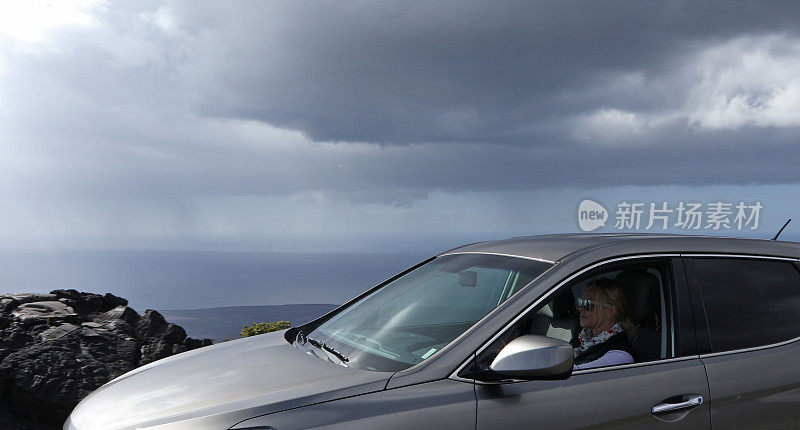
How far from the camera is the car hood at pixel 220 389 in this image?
243 cm

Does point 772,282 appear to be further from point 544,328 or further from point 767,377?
point 544,328

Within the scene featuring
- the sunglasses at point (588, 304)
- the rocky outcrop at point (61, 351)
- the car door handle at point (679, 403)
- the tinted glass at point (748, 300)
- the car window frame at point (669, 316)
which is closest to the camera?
the car window frame at point (669, 316)

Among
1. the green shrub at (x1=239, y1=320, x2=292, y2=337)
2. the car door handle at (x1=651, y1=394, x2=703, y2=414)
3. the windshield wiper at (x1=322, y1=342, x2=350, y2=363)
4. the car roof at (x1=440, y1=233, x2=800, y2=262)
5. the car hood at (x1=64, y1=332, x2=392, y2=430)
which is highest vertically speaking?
the car roof at (x1=440, y1=233, x2=800, y2=262)

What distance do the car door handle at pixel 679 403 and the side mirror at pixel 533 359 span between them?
0.55 metres

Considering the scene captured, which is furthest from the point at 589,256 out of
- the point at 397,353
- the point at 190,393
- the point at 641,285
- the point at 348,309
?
the point at 190,393

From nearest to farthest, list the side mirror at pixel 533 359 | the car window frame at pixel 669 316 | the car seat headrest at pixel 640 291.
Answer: the side mirror at pixel 533 359 → the car window frame at pixel 669 316 → the car seat headrest at pixel 640 291

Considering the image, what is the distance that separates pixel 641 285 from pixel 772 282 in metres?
0.70

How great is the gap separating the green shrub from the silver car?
5.49 meters

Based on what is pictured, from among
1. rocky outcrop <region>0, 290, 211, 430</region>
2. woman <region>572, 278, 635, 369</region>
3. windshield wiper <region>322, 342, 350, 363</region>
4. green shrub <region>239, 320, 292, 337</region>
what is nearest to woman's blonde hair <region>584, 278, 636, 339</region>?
woman <region>572, 278, 635, 369</region>

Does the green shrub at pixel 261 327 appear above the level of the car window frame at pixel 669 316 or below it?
below

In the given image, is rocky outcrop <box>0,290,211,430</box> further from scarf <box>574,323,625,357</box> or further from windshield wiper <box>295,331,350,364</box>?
scarf <box>574,323,625,357</box>

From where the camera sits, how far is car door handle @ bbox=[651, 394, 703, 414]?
2.71 meters

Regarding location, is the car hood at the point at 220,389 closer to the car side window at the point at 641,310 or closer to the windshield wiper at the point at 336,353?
the windshield wiper at the point at 336,353

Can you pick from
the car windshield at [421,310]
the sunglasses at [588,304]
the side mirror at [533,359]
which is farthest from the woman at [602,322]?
the side mirror at [533,359]
